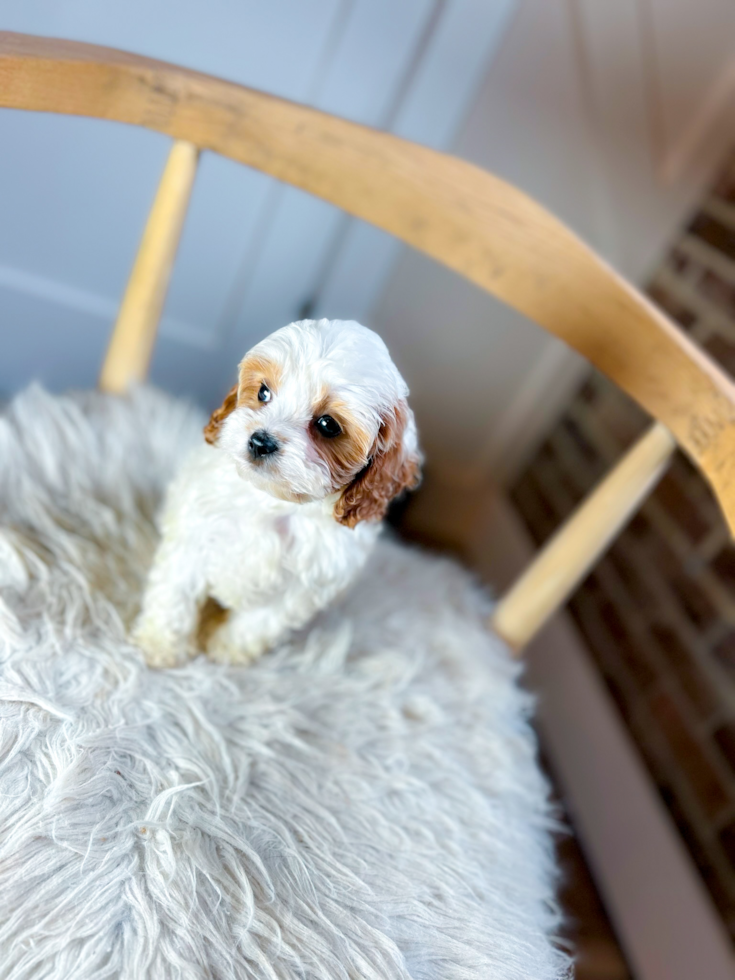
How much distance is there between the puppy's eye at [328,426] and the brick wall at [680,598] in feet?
3.15

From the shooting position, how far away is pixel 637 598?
146 centimetres

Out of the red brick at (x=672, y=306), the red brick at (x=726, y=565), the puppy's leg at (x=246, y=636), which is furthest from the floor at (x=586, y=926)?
the red brick at (x=672, y=306)

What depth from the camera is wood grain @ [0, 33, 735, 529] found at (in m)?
0.79

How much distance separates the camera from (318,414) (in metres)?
0.53

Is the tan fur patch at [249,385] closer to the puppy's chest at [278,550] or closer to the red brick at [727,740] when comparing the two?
the puppy's chest at [278,550]

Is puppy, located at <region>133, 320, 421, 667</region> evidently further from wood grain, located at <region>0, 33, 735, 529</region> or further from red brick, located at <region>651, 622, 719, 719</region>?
red brick, located at <region>651, 622, 719, 719</region>

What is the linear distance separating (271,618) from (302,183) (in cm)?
53

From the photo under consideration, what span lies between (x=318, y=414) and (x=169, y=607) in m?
0.28

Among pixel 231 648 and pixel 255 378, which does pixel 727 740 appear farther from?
pixel 255 378

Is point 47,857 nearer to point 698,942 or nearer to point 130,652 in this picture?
point 130,652

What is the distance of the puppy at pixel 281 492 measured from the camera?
52 centimetres

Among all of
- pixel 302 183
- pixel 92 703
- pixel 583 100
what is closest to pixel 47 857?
pixel 92 703

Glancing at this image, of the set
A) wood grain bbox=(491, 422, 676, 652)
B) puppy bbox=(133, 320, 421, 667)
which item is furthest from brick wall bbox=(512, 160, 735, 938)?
puppy bbox=(133, 320, 421, 667)

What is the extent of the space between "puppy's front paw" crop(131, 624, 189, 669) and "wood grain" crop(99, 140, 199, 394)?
361 millimetres
